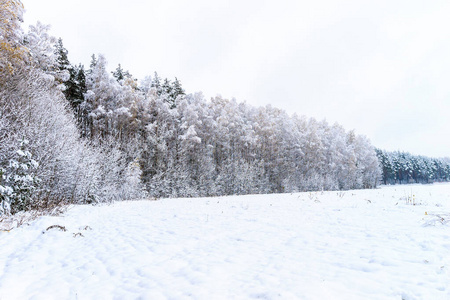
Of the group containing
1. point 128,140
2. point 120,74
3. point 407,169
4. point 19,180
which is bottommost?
point 19,180

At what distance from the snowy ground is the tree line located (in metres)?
3.85

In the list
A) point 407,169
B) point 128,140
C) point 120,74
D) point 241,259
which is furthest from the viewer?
point 407,169

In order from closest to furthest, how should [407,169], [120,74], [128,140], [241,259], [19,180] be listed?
[241,259] < [19,180] < [128,140] < [120,74] < [407,169]

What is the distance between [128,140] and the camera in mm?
26797

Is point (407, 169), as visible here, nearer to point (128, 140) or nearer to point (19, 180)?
point (128, 140)

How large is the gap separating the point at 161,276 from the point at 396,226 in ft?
18.2

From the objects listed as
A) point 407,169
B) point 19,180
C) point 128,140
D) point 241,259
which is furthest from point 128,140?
point 407,169

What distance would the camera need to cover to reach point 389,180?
90750 mm

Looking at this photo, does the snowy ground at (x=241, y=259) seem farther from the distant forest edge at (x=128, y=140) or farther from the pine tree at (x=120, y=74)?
the pine tree at (x=120, y=74)

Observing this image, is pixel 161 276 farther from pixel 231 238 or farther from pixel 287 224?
pixel 287 224

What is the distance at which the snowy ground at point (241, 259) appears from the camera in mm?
3098

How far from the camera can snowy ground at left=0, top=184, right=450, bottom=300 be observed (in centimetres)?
310

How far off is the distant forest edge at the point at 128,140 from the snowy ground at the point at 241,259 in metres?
3.85

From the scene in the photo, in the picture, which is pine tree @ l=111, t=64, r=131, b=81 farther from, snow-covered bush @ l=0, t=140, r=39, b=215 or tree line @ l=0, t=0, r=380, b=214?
snow-covered bush @ l=0, t=140, r=39, b=215
